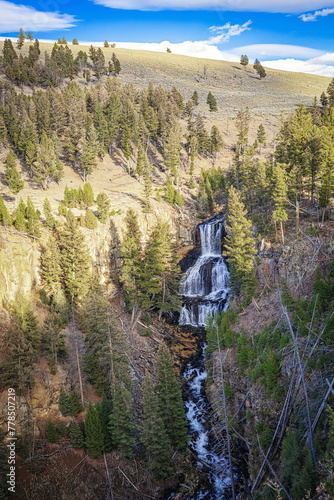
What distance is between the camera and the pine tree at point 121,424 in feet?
79.2

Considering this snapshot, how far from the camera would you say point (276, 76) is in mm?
153000

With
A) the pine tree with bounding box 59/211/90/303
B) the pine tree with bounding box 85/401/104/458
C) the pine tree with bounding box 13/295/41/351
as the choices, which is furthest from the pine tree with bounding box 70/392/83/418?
the pine tree with bounding box 59/211/90/303

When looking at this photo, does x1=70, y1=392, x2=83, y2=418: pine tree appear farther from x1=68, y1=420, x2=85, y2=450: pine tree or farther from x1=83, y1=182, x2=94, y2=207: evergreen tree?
x1=83, y1=182, x2=94, y2=207: evergreen tree

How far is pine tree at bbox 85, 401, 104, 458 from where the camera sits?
2433cm

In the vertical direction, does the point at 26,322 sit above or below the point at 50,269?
below

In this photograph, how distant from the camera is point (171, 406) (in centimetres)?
2464

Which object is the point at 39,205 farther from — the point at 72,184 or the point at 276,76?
the point at 276,76

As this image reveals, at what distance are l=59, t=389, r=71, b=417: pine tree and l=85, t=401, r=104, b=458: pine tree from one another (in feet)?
10.3

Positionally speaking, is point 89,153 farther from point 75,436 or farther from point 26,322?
point 75,436

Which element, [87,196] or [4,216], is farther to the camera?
[87,196]

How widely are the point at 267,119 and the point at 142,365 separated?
106m

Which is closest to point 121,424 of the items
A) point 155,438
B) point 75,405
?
point 155,438

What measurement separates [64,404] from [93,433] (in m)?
4.23

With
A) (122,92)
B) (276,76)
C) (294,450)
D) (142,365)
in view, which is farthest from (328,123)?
(276,76)
